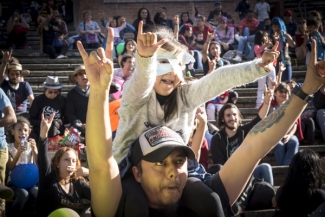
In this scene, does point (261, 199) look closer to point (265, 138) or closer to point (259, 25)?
point (265, 138)

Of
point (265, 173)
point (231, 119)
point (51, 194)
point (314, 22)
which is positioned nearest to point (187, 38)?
point (314, 22)

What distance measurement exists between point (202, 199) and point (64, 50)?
11.1m

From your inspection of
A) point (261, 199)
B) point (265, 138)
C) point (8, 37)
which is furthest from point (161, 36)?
point (8, 37)

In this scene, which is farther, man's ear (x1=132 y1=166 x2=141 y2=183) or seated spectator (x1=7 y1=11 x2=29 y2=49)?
seated spectator (x1=7 y1=11 x2=29 y2=49)

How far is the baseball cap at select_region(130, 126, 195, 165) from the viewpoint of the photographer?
3041mm

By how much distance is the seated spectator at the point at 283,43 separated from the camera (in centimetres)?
1107

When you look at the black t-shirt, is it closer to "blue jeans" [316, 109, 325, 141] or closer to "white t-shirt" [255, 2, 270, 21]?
"blue jeans" [316, 109, 325, 141]

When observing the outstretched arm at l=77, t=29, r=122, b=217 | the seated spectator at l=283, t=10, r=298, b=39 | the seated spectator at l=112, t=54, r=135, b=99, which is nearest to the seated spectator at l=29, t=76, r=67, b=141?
the seated spectator at l=112, t=54, r=135, b=99

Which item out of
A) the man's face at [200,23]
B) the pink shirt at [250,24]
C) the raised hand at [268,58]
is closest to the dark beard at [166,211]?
the raised hand at [268,58]

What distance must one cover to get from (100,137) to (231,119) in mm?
4628

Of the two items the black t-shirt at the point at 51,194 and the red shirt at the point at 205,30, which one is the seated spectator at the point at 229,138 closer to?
the black t-shirt at the point at 51,194

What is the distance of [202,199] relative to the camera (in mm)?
3072

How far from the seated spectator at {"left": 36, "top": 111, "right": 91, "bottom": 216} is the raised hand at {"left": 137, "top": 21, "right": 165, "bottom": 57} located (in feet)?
10.3

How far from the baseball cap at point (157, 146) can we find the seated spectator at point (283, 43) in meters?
7.80
